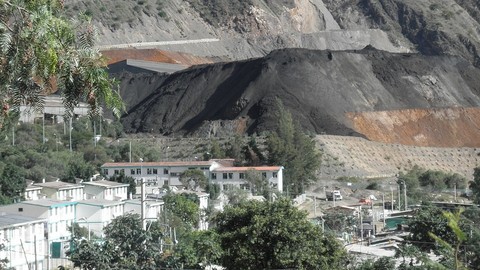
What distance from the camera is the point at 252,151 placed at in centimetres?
9338

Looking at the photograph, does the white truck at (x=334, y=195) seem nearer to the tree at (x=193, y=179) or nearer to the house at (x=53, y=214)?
the tree at (x=193, y=179)

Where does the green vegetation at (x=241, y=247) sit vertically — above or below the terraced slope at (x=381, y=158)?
below

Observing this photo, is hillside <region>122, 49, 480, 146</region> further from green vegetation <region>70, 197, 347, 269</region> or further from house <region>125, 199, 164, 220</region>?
green vegetation <region>70, 197, 347, 269</region>

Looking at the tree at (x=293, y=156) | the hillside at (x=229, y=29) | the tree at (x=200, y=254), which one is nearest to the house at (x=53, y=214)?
the tree at (x=200, y=254)

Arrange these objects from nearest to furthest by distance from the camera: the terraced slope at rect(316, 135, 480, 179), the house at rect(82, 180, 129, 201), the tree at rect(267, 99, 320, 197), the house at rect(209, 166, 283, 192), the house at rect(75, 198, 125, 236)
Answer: the house at rect(75, 198, 125, 236) < the house at rect(82, 180, 129, 201) < the house at rect(209, 166, 283, 192) < the tree at rect(267, 99, 320, 197) < the terraced slope at rect(316, 135, 480, 179)

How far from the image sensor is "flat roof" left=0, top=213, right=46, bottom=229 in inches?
1755

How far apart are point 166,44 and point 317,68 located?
1899 inches

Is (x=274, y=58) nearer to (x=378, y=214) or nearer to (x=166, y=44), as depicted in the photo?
(x=166, y=44)

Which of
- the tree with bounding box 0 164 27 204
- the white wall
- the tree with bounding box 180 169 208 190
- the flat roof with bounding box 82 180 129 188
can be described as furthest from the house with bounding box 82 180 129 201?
the white wall

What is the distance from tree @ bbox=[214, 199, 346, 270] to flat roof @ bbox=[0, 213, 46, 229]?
12.6 m

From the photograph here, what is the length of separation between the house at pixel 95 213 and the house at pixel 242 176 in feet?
73.2

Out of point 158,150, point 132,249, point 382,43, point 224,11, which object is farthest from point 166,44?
point 132,249

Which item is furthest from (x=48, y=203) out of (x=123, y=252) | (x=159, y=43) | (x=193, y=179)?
(x=159, y=43)

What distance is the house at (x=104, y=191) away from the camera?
66.3 meters
